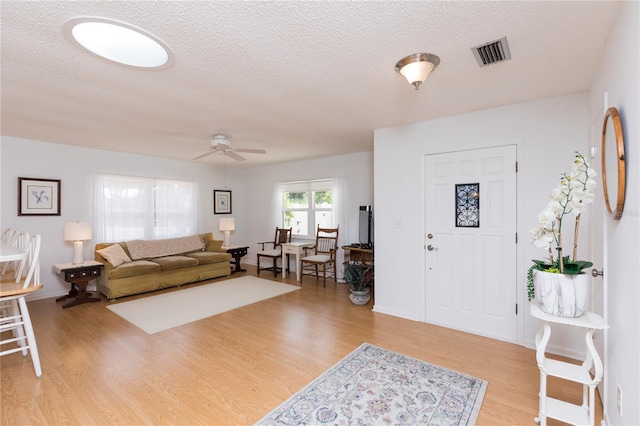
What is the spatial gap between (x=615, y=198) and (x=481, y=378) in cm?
151

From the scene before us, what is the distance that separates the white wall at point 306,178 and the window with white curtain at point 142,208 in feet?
4.35

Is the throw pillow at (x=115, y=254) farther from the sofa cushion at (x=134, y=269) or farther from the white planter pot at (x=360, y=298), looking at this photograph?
the white planter pot at (x=360, y=298)

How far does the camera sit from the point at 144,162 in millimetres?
5312

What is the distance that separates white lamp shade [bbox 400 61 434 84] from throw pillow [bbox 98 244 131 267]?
180 inches

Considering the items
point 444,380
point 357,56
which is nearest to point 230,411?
point 444,380

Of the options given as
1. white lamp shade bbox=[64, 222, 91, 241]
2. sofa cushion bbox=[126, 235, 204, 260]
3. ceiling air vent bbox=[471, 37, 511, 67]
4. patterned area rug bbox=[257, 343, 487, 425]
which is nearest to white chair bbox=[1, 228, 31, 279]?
white lamp shade bbox=[64, 222, 91, 241]

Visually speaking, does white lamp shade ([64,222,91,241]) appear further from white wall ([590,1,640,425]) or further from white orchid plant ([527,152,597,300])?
white wall ([590,1,640,425])

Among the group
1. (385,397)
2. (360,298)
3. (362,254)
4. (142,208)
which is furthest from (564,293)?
(142,208)

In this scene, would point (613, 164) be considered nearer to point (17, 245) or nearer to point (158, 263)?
point (17, 245)

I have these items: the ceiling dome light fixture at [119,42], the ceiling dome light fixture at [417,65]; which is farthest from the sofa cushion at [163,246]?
the ceiling dome light fixture at [417,65]

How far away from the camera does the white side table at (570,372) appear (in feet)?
4.95

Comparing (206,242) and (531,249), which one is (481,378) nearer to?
(531,249)

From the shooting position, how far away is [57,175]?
4.38m

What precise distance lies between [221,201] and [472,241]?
5.31 metres
